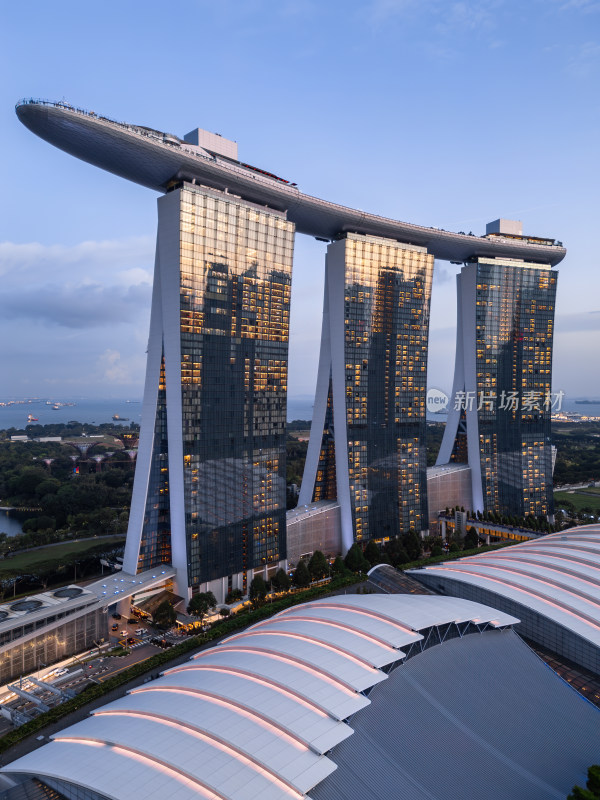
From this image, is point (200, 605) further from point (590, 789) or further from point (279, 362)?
point (590, 789)

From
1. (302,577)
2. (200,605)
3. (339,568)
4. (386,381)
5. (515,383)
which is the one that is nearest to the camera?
(200,605)

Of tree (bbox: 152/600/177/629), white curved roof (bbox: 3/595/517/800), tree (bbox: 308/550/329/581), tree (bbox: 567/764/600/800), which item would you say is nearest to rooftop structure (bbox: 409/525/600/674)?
white curved roof (bbox: 3/595/517/800)

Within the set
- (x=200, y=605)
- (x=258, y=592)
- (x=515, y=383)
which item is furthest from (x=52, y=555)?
(x=515, y=383)

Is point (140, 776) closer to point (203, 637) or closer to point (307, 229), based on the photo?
point (203, 637)

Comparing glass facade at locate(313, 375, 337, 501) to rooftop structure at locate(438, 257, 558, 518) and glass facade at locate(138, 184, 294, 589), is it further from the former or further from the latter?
rooftop structure at locate(438, 257, 558, 518)

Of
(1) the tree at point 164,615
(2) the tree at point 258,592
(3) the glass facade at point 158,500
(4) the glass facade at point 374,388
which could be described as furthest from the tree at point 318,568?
(1) the tree at point 164,615

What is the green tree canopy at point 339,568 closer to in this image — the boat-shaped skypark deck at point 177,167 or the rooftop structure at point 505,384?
the rooftop structure at point 505,384
